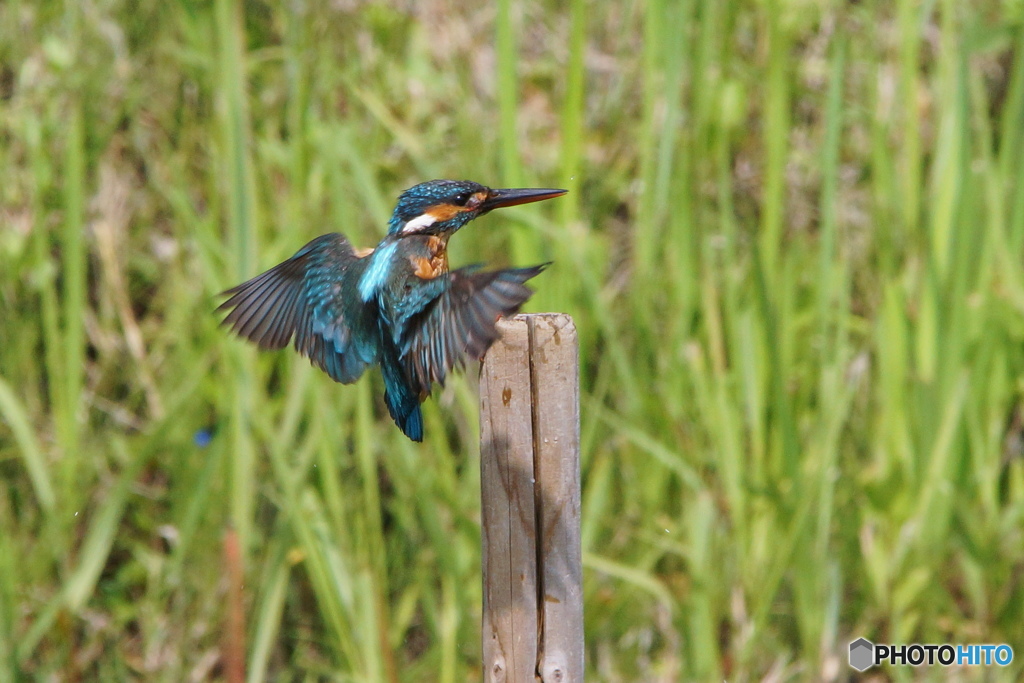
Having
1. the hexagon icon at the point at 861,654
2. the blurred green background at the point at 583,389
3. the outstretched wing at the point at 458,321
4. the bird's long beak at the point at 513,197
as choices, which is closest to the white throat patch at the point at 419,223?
the bird's long beak at the point at 513,197

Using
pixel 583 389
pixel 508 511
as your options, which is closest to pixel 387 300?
pixel 508 511

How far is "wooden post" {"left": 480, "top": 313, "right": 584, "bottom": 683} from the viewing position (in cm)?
164

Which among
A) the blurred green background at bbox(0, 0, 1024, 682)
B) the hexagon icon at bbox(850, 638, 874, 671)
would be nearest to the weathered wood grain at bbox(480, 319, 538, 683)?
the blurred green background at bbox(0, 0, 1024, 682)

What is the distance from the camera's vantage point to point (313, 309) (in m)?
2.22

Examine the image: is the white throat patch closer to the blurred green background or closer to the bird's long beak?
the bird's long beak

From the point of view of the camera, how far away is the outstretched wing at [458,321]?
1.55 meters

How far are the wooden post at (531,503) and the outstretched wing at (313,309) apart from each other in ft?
1.71

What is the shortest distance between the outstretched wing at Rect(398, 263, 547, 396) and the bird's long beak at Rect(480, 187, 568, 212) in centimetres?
41

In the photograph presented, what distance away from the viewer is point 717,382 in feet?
9.77

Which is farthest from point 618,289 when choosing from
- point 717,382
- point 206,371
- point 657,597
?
point 206,371

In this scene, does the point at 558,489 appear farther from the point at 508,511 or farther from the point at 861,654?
the point at 861,654

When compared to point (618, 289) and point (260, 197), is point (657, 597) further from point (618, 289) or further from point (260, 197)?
point (260, 197)

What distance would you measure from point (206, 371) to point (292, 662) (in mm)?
868

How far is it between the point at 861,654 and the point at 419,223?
1730 mm
